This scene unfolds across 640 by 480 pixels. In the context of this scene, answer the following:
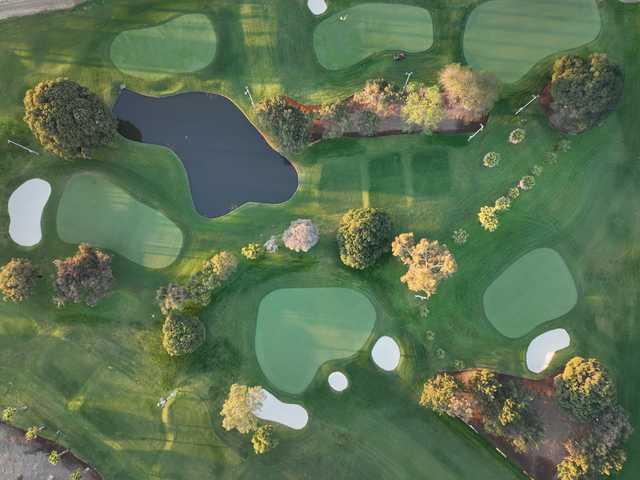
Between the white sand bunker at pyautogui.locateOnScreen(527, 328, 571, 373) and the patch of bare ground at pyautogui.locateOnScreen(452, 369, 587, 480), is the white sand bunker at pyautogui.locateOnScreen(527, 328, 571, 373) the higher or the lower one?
the higher one

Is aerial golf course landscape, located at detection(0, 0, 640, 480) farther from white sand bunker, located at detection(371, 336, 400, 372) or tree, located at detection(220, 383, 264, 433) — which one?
tree, located at detection(220, 383, 264, 433)

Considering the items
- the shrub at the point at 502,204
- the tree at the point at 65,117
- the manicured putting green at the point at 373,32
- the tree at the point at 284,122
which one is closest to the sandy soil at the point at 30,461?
the tree at the point at 65,117

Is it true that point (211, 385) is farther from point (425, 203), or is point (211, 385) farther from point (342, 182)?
point (425, 203)

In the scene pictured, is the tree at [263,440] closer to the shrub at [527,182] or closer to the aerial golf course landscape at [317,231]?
the aerial golf course landscape at [317,231]

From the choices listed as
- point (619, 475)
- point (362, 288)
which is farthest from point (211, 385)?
point (619, 475)

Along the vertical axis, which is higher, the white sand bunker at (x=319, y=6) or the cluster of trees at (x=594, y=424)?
the white sand bunker at (x=319, y=6)

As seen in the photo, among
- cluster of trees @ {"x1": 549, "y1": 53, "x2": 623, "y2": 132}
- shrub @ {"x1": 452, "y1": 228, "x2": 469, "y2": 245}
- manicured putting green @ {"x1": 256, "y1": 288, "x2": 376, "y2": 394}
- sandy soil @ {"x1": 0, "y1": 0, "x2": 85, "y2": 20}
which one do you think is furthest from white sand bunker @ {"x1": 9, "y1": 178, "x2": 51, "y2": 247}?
cluster of trees @ {"x1": 549, "y1": 53, "x2": 623, "y2": 132}
